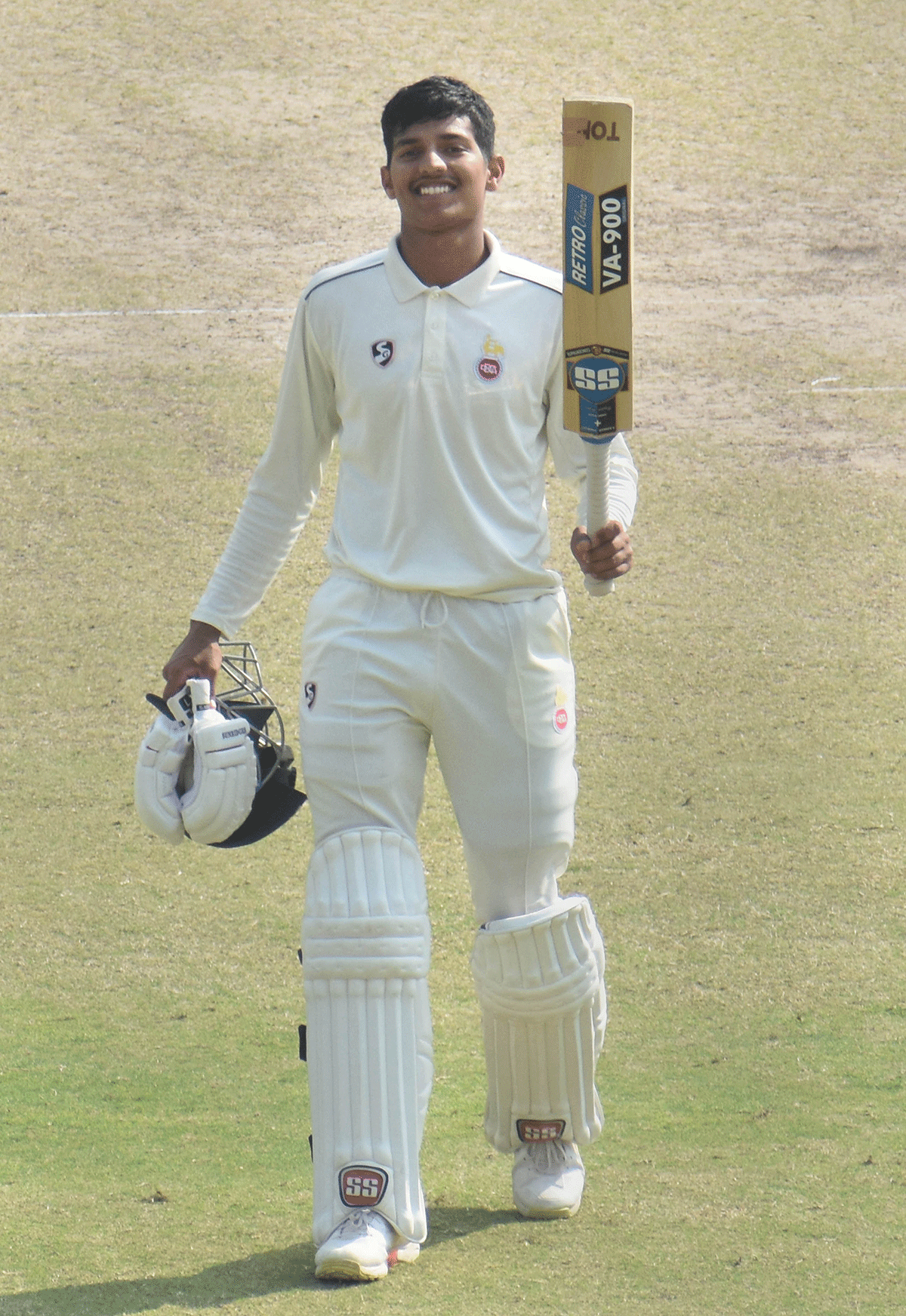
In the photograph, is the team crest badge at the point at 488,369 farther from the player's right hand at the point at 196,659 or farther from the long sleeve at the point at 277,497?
the player's right hand at the point at 196,659

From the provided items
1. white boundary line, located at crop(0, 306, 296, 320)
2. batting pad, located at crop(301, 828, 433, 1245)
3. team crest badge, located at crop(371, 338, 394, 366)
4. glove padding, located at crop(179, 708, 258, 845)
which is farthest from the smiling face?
white boundary line, located at crop(0, 306, 296, 320)

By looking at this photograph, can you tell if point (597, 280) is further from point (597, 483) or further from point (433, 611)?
point (433, 611)

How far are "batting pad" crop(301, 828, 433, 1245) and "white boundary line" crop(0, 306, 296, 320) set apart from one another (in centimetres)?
536

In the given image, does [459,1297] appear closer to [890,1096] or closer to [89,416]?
[890,1096]

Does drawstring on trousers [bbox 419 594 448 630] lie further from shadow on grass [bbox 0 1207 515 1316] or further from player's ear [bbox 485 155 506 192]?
shadow on grass [bbox 0 1207 515 1316]

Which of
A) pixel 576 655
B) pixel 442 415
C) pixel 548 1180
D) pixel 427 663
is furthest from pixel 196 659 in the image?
pixel 576 655

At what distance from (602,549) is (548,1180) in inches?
43.2

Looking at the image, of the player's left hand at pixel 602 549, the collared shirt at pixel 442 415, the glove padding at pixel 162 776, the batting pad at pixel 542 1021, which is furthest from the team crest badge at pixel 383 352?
the batting pad at pixel 542 1021

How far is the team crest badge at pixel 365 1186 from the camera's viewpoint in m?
2.93

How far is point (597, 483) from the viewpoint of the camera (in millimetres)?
2994

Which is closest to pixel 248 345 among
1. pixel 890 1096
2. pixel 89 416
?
pixel 89 416

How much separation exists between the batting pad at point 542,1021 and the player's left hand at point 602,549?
0.56 metres

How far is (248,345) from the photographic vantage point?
7.77m

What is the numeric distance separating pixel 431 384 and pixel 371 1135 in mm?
1183
